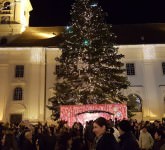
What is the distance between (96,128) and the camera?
4.55 m

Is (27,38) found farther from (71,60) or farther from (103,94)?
(103,94)

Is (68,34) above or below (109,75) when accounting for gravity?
above

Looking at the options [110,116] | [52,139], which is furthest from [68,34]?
[52,139]

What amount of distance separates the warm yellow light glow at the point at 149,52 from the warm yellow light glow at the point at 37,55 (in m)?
13.4

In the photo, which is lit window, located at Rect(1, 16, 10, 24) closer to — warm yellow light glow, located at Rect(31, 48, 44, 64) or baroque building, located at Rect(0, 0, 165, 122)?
baroque building, located at Rect(0, 0, 165, 122)

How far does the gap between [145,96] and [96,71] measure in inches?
413

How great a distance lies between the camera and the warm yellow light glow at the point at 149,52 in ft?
115

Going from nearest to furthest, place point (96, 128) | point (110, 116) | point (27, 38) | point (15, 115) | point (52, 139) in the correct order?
1. point (96, 128)
2. point (52, 139)
3. point (110, 116)
4. point (15, 115)
5. point (27, 38)

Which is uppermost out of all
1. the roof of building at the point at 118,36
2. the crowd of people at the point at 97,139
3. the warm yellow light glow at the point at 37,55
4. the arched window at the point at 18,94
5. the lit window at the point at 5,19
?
the lit window at the point at 5,19

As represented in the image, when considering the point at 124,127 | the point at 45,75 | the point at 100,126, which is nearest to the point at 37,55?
the point at 45,75

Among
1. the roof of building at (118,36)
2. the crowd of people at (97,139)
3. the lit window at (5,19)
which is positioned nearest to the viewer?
the crowd of people at (97,139)

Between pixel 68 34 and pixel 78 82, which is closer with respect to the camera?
pixel 78 82

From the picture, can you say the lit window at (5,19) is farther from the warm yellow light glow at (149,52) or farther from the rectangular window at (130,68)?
the warm yellow light glow at (149,52)

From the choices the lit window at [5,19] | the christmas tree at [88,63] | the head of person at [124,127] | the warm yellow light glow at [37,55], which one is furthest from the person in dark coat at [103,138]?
the lit window at [5,19]
